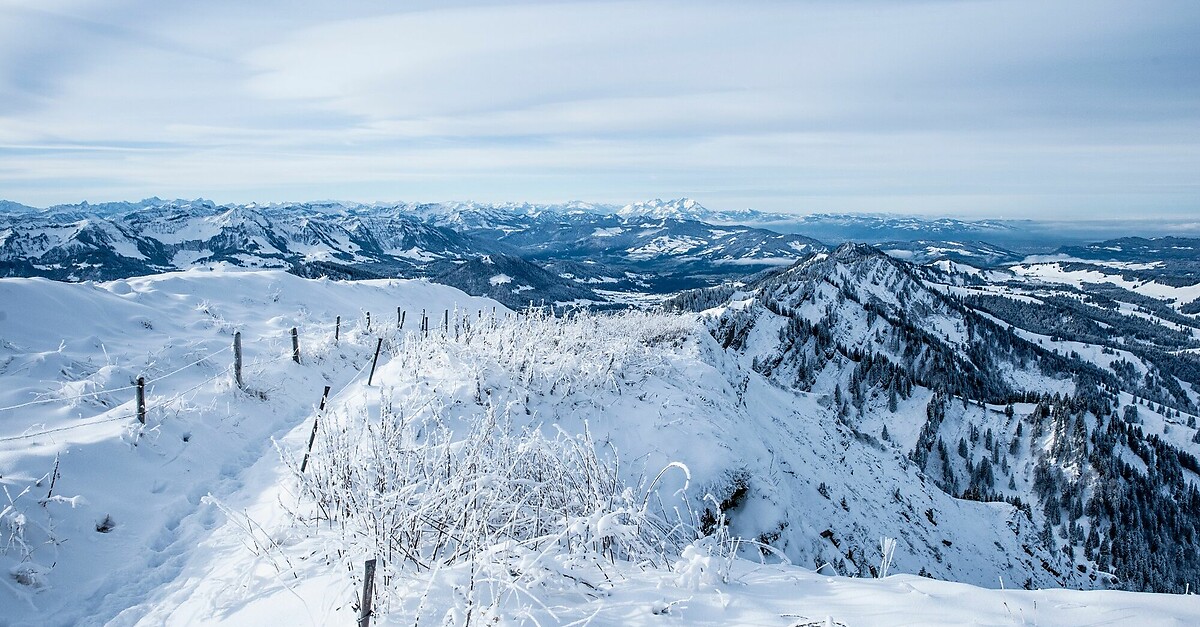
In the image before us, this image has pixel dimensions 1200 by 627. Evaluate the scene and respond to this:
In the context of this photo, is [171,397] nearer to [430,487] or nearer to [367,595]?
[430,487]

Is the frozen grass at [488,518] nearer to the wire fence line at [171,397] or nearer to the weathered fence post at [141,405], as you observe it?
the weathered fence post at [141,405]

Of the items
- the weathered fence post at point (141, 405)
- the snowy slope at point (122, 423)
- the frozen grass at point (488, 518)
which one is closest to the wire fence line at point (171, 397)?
the snowy slope at point (122, 423)

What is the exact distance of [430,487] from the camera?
4934 millimetres

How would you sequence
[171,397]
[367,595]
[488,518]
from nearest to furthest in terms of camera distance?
[367,595] < [488,518] < [171,397]

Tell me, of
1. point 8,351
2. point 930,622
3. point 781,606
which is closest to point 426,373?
point 781,606

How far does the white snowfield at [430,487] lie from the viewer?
3906 millimetres

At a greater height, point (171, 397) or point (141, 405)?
point (141, 405)

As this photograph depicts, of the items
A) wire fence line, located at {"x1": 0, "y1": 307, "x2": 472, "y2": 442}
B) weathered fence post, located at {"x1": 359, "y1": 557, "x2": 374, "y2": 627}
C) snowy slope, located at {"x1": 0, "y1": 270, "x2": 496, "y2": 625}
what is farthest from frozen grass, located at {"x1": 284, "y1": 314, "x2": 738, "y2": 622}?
wire fence line, located at {"x1": 0, "y1": 307, "x2": 472, "y2": 442}

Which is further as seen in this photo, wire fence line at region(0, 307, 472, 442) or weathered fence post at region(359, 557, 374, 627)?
wire fence line at region(0, 307, 472, 442)

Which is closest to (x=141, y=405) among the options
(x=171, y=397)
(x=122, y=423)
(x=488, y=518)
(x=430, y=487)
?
(x=122, y=423)

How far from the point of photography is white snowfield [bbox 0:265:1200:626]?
3906mm

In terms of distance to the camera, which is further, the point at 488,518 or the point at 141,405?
the point at 141,405

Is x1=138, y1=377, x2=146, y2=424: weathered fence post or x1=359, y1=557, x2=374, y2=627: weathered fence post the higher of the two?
x1=359, y1=557, x2=374, y2=627: weathered fence post

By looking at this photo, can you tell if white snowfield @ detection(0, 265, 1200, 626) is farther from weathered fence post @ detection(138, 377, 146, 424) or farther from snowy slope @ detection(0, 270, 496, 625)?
weathered fence post @ detection(138, 377, 146, 424)
